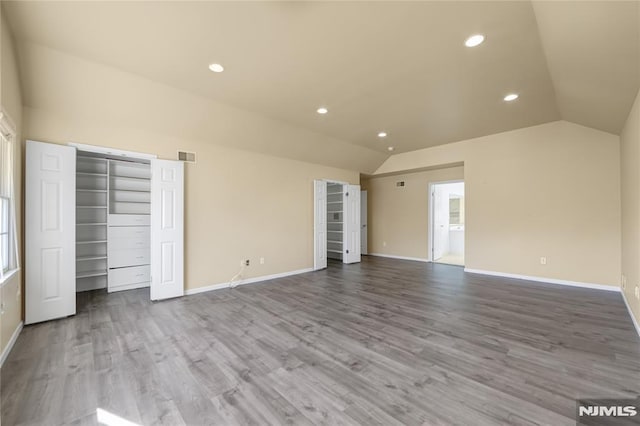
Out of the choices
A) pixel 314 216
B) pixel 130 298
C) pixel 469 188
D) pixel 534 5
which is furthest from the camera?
pixel 314 216

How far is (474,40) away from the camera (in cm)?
248

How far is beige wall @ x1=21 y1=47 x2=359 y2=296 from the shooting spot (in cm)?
314

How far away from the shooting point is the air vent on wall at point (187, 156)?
4.31m

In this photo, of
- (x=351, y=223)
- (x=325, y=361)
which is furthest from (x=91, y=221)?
(x=351, y=223)

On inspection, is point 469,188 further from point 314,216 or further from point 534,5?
point 534,5

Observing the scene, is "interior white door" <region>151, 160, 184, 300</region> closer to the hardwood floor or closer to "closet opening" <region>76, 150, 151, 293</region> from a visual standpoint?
the hardwood floor

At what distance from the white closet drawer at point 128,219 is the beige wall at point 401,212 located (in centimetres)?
607

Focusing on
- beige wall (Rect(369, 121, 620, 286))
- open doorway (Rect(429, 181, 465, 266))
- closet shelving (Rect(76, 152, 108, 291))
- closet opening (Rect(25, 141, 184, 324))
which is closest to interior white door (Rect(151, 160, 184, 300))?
closet opening (Rect(25, 141, 184, 324))

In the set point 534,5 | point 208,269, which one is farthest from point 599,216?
point 208,269

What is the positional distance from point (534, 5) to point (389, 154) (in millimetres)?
5094

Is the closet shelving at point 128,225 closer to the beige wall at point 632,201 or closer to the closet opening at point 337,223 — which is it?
the closet opening at point 337,223

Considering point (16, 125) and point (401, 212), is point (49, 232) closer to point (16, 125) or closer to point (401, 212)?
point (16, 125)

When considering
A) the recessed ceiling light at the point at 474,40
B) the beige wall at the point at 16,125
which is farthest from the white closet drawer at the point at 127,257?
the recessed ceiling light at the point at 474,40

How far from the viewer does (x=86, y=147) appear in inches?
139
